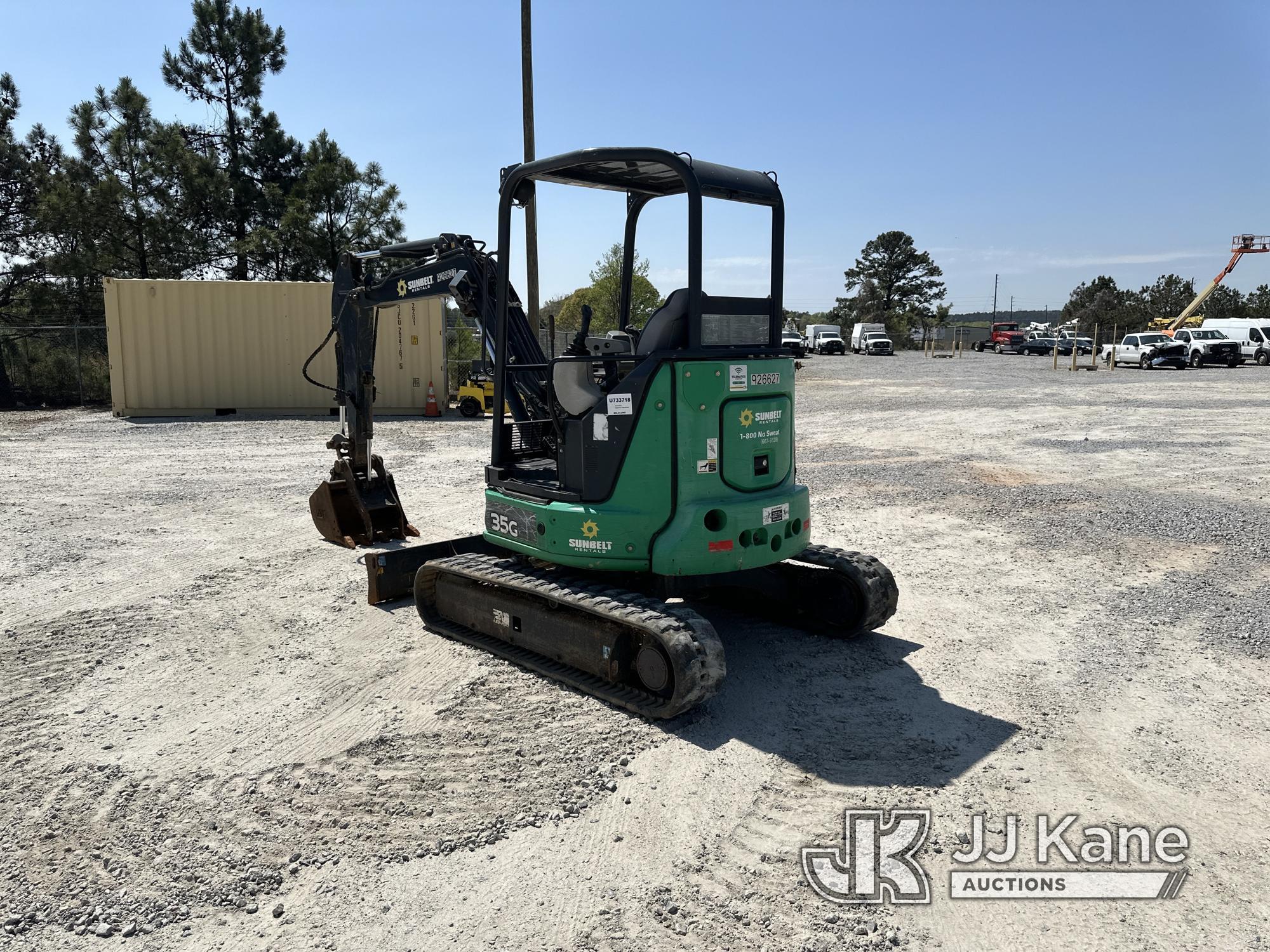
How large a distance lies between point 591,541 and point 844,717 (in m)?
1.75

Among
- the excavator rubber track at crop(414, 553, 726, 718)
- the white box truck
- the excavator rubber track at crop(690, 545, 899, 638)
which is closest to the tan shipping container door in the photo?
the excavator rubber track at crop(414, 553, 726, 718)

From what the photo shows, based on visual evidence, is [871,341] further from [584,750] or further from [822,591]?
[584,750]

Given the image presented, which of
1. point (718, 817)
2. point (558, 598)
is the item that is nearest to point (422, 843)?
point (718, 817)

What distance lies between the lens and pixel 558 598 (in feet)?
17.2

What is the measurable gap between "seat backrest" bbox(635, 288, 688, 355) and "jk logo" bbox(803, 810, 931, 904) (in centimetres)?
263

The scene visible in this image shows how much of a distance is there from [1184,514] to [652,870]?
829 cm

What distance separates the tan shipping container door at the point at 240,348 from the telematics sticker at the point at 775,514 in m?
15.6

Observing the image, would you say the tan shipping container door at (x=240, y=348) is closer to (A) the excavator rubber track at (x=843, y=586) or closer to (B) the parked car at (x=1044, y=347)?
(A) the excavator rubber track at (x=843, y=586)

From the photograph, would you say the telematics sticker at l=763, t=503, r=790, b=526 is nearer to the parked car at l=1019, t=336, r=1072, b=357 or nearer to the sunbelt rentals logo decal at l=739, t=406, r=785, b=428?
the sunbelt rentals logo decal at l=739, t=406, r=785, b=428

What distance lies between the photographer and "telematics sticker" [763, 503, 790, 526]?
17.6ft

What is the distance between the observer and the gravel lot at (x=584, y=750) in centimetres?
334

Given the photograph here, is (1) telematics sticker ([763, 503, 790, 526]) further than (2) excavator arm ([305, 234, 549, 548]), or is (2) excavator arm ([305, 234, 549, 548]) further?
(2) excavator arm ([305, 234, 549, 548])

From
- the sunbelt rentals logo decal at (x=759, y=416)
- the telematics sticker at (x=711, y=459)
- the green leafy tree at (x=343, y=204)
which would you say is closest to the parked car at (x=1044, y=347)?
the green leafy tree at (x=343, y=204)

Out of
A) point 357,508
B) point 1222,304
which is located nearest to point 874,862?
point 357,508
